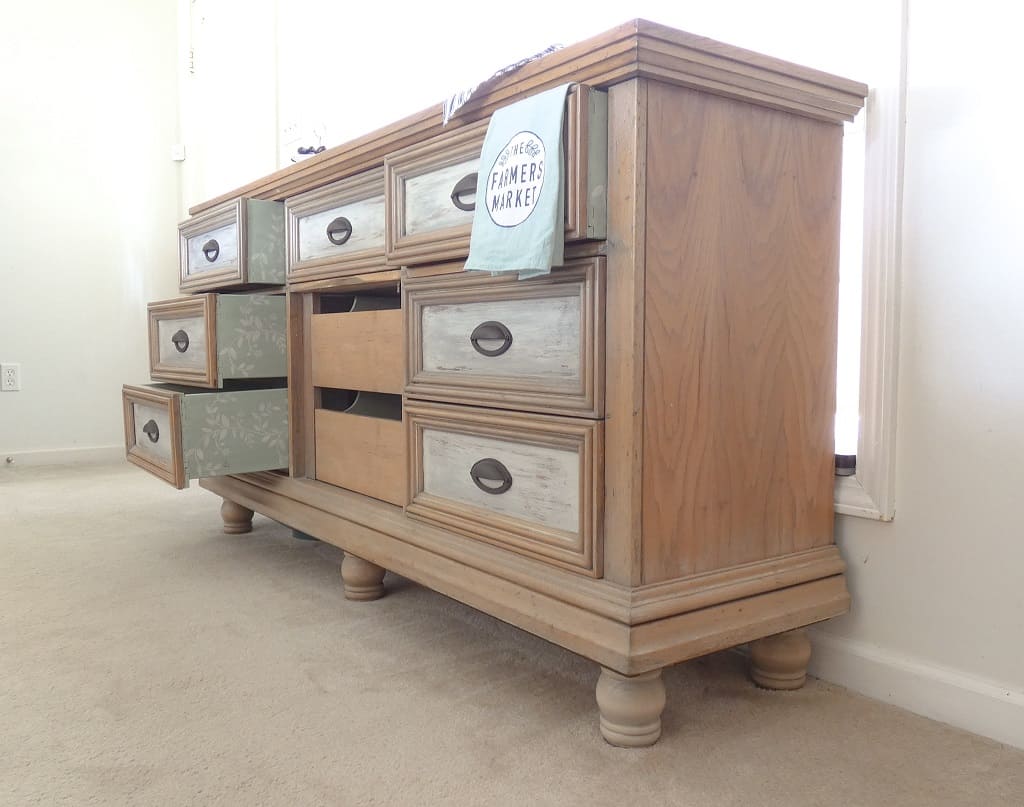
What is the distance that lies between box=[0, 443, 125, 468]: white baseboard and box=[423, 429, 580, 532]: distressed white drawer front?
2.48 metres

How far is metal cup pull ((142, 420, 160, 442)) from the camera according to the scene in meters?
1.59

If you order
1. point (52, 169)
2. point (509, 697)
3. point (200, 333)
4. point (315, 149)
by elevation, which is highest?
point (52, 169)

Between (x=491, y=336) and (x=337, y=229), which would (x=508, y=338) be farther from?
(x=337, y=229)

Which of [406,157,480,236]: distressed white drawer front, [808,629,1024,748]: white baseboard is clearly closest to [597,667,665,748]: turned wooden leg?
[808,629,1024,748]: white baseboard

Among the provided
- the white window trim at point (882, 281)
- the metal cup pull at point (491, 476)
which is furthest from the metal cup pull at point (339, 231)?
the white window trim at point (882, 281)

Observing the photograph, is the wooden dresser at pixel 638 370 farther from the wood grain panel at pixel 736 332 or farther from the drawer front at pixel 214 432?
the drawer front at pixel 214 432

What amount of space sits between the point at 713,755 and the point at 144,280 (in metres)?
3.08

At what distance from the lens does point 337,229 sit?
1403 mm

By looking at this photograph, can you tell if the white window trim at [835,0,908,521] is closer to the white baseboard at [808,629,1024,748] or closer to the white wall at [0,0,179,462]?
the white baseboard at [808,629,1024,748]

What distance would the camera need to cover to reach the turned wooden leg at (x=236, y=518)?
198 centimetres

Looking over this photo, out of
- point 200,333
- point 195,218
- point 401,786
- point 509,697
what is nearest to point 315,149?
point 195,218

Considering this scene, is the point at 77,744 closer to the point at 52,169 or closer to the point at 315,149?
the point at 315,149

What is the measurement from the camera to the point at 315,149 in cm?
189

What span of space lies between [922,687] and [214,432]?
1210mm
